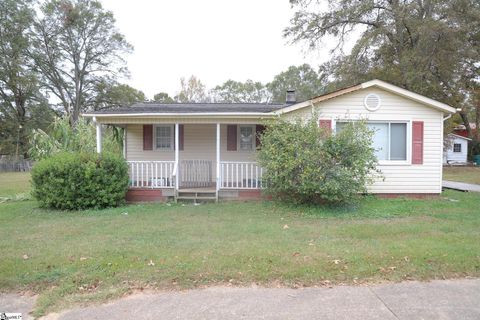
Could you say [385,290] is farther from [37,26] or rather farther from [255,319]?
[37,26]

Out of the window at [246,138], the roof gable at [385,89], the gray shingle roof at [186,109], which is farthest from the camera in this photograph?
the window at [246,138]

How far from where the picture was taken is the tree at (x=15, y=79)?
3369 centimetres

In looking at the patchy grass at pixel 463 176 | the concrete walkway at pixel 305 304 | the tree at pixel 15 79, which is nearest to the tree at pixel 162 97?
the tree at pixel 15 79

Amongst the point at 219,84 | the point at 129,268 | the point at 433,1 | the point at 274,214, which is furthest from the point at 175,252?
the point at 219,84

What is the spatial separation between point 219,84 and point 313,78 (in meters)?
14.4

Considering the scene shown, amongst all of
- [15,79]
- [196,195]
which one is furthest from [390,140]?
[15,79]

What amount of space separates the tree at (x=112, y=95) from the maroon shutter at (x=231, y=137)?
32258mm

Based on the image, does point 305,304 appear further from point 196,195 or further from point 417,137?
point 417,137

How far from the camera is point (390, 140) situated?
9.73 m

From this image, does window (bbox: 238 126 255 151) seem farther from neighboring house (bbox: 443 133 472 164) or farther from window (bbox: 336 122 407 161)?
neighboring house (bbox: 443 133 472 164)

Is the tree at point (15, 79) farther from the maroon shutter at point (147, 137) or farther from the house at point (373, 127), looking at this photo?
the house at point (373, 127)

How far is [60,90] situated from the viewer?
39844mm

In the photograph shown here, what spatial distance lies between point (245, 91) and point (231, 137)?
4187cm

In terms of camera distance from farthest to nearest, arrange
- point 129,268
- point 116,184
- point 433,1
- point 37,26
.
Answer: point 37,26, point 433,1, point 116,184, point 129,268
